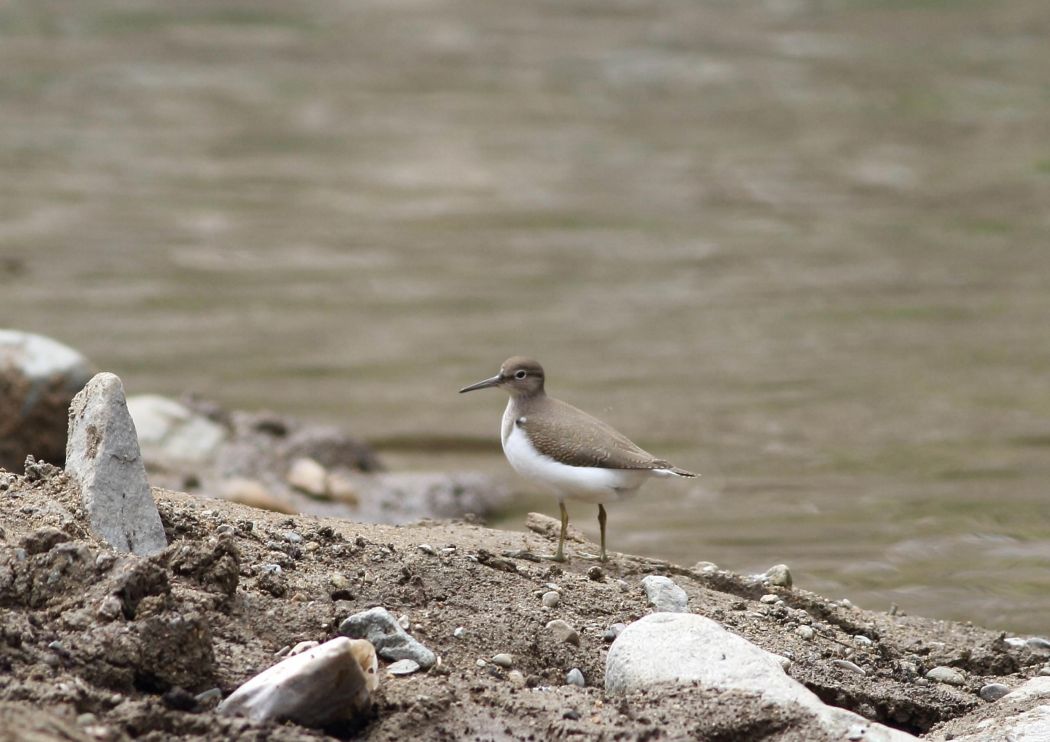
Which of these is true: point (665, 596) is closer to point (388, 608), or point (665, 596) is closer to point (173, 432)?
point (388, 608)

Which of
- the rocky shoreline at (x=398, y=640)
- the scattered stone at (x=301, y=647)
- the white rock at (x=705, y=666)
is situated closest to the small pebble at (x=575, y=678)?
the rocky shoreline at (x=398, y=640)

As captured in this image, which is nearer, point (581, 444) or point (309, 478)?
point (581, 444)

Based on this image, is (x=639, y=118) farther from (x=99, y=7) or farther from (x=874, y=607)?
(x=874, y=607)

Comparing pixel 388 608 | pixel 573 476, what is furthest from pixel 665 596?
pixel 388 608

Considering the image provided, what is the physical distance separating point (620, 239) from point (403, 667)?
10.0 m

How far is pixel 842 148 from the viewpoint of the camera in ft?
55.0

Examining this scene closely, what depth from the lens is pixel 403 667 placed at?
4523 millimetres

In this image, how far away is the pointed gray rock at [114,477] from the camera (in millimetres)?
4738

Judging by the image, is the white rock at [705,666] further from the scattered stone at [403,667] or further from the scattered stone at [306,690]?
the scattered stone at [306,690]

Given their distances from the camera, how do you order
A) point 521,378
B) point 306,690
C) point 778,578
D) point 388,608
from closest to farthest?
point 306,690 < point 388,608 < point 778,578 < point 521,378

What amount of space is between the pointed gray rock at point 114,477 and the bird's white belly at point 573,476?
170 centimetres

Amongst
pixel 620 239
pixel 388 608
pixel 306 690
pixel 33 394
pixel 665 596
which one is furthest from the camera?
pixel 620 239

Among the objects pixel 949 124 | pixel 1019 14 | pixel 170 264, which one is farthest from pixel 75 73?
pixel 1019 14

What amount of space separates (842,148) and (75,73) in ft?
28.8
